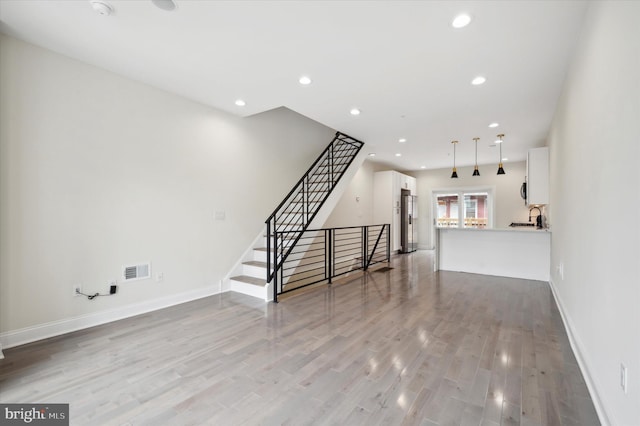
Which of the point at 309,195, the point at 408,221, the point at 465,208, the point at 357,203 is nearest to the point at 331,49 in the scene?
the point at 309,195

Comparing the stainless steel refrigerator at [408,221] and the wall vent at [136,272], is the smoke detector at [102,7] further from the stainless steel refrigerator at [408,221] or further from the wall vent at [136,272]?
the stainless steel refrigerator at [408,221]

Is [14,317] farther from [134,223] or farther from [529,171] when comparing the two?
[529,171]

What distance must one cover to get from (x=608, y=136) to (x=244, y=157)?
4415 mm

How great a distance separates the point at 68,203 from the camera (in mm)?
3023

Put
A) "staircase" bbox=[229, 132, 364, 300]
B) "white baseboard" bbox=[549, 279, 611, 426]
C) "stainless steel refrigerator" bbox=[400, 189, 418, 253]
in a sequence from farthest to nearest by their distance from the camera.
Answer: "stainless steel refrigerator" bbox=[400, 189, 418, 253]
"staircase" bbox=[229, 132, 364, 300]
"white baseboard" bbox=[549, 279, 611, 426]

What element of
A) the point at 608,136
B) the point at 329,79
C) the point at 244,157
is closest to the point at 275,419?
the point at 608,136

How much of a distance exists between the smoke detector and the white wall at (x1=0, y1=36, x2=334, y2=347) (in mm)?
1154

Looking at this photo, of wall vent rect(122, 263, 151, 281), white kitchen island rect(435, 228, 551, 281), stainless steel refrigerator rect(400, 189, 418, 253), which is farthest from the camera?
stainless steel refrigerator rect(400, 189, 418, 253)

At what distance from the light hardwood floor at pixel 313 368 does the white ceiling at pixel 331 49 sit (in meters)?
2.85

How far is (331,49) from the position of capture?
9.25 ft

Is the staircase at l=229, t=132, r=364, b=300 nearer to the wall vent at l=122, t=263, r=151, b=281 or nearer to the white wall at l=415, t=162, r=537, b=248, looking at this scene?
the wall vent at l=122, t=263, r=151, b=281

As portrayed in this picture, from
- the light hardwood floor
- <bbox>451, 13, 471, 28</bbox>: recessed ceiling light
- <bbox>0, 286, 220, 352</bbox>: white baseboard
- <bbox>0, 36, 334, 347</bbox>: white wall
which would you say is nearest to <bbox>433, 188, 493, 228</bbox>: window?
the light hardwood floor

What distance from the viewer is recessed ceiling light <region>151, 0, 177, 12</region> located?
221 cm

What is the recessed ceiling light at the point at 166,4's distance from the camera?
221 cm
